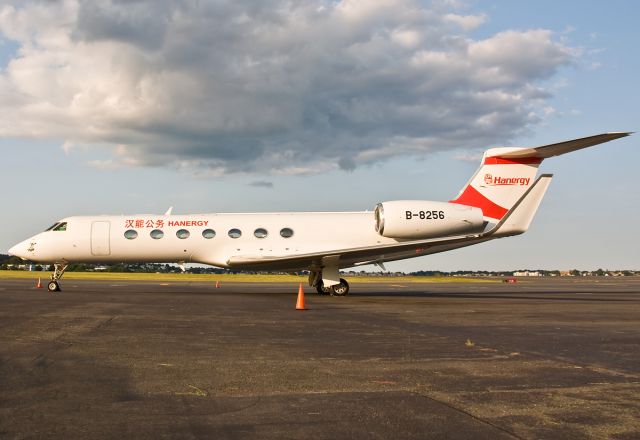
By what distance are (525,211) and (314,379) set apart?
58.0ft

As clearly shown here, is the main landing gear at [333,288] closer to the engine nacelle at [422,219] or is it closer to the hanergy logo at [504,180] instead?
the engine nacelle at [422,219]

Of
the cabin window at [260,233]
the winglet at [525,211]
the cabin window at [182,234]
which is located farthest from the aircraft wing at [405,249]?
the cabin window at [182,234]

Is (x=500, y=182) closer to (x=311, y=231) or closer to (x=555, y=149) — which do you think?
(x=555, y=149)

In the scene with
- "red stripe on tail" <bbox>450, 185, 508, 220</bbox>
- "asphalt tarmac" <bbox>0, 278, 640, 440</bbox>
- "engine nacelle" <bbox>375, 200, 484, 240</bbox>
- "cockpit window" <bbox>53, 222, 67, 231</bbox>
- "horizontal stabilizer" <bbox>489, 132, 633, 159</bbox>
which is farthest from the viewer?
"cockpit window" <bbox>53, 222, 67, 231</bbox>

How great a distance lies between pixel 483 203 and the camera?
912 inches

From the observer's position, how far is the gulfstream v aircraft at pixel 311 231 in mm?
21938

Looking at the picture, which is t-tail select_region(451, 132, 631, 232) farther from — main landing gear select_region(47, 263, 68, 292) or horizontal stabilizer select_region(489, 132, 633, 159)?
main landing gear select_region(47, 263, 68, 292)

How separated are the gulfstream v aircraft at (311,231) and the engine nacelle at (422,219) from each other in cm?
4

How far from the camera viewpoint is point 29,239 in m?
23.7

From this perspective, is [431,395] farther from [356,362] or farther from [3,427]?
[3,427]

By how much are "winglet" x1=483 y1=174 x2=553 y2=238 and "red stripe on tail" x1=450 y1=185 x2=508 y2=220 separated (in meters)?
1.08

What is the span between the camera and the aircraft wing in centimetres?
2086

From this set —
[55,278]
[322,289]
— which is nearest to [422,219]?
[322,289]

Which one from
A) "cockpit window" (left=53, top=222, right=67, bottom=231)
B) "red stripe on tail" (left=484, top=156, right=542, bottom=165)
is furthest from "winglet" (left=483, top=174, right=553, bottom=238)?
"cockpit window" (left=53, top=222, right=67, bottom=231)
